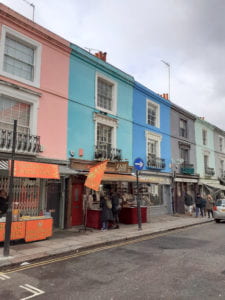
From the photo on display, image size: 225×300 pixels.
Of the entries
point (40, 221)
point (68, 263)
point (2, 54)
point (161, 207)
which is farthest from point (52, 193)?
point (161, 207)

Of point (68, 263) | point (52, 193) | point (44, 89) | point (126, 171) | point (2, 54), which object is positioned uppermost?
point (2, 54)

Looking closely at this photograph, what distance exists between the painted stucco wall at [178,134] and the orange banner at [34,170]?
1265 cm

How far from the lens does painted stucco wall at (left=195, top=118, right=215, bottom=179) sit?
2381 centimetres

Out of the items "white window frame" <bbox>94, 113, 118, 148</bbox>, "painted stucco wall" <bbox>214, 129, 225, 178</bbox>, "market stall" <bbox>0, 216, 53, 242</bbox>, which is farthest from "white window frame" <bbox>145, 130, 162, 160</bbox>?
"painted stucco wall" <bbox>214, 129, 225, 178</bbox>

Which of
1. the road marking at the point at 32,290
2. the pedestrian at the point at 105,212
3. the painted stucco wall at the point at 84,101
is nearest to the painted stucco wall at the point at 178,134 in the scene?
the painted stucco wall at the point at 84,101

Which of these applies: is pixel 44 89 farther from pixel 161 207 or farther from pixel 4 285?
pixel 161 207

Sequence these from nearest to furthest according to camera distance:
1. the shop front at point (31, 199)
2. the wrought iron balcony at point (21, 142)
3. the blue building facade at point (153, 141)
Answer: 1. the shop front at point (31, 199)
2. the wrought iron balcony at point (21, 142)
3. the blue building facade at point (153, 141)

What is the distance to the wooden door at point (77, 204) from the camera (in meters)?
12.4

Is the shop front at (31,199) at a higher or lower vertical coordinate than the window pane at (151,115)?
lower

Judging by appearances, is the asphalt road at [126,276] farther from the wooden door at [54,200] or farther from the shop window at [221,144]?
the shop window at [221,144]

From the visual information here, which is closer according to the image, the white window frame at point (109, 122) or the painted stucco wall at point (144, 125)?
the white window frame at point (109, 122)

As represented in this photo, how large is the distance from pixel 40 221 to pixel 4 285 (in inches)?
160

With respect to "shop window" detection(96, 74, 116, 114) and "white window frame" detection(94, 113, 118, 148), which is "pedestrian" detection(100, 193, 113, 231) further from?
"shop window" detection(96, 74, 116, 114)

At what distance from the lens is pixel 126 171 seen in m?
14.1
